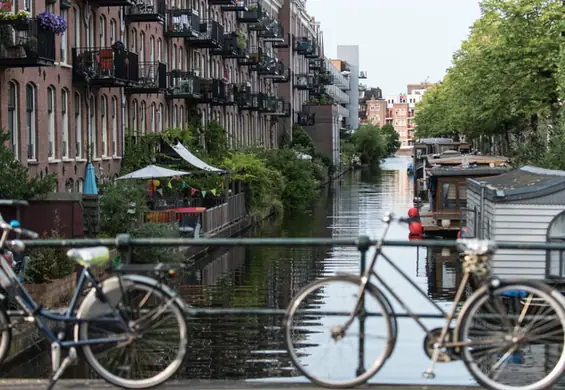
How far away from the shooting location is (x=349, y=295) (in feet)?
23.0

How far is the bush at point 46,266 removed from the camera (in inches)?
745

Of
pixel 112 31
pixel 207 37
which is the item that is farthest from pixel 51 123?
pixel 207 37

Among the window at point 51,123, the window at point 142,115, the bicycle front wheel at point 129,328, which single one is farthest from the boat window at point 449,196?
the bicycle front wheel at point 129,328

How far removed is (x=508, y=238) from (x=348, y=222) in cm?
2613

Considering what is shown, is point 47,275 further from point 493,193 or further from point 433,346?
point 433,346

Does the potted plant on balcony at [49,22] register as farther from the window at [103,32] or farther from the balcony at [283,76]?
the balcony at [283,76]

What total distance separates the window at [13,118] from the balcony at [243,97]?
31.6 meters

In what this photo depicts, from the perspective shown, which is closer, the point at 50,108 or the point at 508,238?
the point at 508,238

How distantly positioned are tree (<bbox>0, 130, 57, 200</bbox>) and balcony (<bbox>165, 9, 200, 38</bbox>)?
23641mm

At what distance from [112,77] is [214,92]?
18.8 meters

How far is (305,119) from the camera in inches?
3780

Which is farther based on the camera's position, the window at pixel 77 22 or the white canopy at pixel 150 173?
the white canopy at pixel 150 173

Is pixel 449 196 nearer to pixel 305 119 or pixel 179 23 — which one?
pixel 179 23

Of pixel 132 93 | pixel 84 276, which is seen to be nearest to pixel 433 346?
pixel 84 276
